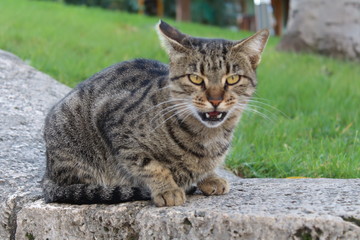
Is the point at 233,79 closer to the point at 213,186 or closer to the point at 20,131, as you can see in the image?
the point at 213,186

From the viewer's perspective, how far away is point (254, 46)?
3.01 meters

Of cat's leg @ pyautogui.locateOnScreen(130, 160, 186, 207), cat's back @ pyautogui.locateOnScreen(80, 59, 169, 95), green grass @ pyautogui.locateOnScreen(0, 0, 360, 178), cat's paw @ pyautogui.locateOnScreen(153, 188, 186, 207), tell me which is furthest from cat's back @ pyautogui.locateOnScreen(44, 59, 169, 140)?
green grass @ pyautogui.locateOnScreen(0, 0, 360, 178)

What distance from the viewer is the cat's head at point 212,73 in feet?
9.11

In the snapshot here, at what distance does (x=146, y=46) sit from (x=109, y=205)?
5916 mm

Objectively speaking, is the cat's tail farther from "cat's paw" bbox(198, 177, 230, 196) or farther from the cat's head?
the cat's head

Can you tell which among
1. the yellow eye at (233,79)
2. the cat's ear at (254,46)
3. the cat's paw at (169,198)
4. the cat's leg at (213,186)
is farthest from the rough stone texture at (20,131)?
the cat's ear at (254,46)

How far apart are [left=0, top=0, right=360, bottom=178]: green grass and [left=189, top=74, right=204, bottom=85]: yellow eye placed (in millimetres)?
388

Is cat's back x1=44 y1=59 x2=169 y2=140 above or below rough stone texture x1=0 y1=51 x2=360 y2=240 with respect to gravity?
above

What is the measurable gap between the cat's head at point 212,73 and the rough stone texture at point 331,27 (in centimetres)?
736

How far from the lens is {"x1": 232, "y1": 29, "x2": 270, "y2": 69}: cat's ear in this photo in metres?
2.94

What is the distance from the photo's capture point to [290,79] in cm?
727

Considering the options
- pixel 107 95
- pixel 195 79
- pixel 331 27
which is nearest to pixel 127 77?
pixel 107 95

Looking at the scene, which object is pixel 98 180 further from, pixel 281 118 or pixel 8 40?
pixel 8 40

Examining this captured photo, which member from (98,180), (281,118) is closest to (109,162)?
(98,180)
